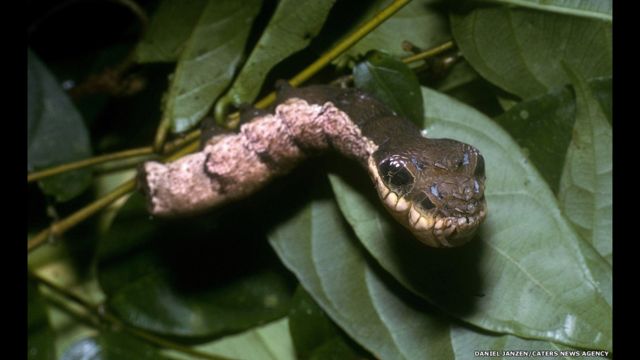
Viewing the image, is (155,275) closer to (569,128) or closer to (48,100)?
(48,100)

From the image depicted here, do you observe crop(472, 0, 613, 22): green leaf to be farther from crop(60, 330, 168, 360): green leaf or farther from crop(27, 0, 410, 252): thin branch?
crop(60, 330, 168, 360): green leaf

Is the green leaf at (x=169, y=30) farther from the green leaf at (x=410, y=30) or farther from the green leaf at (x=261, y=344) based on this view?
the green leaf at (x=261, y=344)

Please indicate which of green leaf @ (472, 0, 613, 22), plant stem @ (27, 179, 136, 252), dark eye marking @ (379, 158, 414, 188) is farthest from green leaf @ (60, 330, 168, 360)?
green leaf @ (472, 0, 613, 22)

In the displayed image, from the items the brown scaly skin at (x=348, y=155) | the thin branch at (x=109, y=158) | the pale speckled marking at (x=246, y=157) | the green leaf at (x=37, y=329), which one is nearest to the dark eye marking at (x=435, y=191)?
the brown scaly skin at (x=348, y=155)

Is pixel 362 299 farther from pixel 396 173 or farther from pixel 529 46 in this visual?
pixel 529 46

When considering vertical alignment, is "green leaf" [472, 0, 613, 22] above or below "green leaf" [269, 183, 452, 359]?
above

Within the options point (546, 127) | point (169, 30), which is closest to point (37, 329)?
point (169, 30)

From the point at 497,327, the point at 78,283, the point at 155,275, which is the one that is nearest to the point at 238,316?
the point at 155,275
